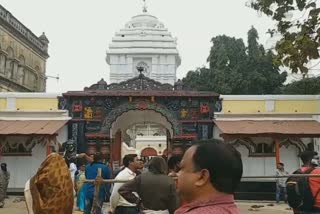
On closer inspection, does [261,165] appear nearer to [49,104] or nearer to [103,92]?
[103,92]

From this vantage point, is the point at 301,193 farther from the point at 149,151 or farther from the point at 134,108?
the point at 149,151

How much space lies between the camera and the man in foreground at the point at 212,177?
2.24 m

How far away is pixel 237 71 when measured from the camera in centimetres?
3247

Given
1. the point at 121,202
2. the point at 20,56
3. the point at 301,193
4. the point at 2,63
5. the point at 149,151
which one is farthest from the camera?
the point at 149,151

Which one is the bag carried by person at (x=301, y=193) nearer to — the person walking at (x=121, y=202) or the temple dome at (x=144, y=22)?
the person walking at (x=121, y=202)

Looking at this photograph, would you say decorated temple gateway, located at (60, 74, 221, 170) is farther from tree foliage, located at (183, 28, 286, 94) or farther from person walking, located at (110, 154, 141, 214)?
person walking, located at (110, 154, 141, 214)

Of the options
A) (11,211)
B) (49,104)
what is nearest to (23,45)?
(49,104)

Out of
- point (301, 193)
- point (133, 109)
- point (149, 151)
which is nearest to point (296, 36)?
point (301, 193)

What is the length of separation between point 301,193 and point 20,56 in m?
26.9

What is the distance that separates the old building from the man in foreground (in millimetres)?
26235

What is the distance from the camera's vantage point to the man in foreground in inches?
88.1

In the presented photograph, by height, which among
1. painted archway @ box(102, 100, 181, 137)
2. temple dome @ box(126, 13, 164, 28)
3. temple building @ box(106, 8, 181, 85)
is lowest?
painted archway @ box(102, 100, 181, 137)

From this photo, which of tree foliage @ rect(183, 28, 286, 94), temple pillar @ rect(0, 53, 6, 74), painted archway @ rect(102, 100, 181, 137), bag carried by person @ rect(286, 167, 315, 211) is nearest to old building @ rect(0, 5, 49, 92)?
temple pillar @ rect(0, 53, 6, 74)

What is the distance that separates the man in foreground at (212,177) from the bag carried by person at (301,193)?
367 cm
